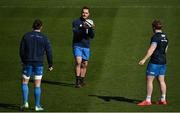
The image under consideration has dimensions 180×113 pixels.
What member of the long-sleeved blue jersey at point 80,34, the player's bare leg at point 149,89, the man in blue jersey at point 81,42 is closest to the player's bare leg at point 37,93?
the player's bare leg at point 149,89

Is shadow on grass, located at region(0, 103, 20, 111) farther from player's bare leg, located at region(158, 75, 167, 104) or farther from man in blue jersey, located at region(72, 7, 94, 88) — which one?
player's bare leg, located at region(158, 75, 167, 104)

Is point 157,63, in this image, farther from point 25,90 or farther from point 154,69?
point 25,90

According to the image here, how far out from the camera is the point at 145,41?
1082 inches

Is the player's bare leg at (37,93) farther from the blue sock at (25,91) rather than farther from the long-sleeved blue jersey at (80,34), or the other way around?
the long-sleeved blue jersey at (80,34)

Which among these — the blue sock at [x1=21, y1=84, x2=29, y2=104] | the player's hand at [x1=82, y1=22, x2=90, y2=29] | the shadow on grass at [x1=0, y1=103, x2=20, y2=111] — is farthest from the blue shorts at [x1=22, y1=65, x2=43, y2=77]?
the player's hand at [x1=82, y1=22, x2=90, y2=29]

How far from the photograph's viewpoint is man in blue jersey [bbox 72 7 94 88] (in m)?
21.0

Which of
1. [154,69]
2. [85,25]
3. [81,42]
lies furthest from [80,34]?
[154,69]

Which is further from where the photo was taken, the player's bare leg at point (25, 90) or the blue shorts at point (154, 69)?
the blue shorts at point (154, 69)

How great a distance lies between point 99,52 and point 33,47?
8.10 metres

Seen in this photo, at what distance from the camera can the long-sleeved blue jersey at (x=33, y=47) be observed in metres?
18.0

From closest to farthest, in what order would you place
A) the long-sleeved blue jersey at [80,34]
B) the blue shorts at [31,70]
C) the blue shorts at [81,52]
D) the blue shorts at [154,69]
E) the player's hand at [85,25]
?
the blue shorts at [31,70] < the blue shorts at [154,69] < the player's hand at [85,25] < the long-sleeved blue jersey at [80,34] < the blue shorts at [81,52]

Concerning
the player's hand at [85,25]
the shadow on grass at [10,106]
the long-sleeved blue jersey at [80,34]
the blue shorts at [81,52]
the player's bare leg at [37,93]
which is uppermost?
the player's hand at [85,25]

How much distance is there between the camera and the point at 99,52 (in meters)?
25.9

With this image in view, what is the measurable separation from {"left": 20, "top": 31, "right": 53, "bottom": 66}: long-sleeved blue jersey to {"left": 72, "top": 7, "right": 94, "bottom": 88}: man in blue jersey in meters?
3.16
